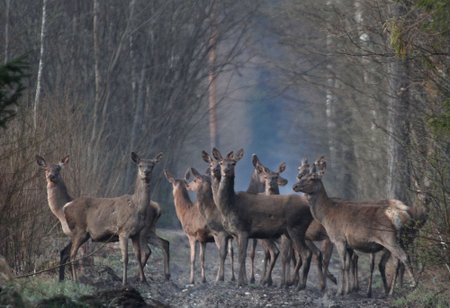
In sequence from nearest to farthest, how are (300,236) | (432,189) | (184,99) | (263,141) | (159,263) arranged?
(432,189)
(300,236)
(159,263)
(184,99)
(263,141)

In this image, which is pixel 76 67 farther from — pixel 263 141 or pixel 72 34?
pixel 263 141

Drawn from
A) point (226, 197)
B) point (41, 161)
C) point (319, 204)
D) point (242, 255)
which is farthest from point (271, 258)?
→ point (41, 161)

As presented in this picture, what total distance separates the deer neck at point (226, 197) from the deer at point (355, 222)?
1189 millimetres

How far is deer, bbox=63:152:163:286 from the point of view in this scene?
68.2 feet

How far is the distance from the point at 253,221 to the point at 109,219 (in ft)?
8.81

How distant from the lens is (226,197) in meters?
22.6

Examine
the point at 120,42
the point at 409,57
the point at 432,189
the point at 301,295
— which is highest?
the point at 120,42

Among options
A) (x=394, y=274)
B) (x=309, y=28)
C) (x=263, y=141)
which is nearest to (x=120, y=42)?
(x=309, y=28)

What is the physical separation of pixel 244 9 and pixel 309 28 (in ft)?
6.86

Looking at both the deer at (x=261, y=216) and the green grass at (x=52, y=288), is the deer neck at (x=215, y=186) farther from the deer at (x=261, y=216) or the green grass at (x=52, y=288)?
the green grass at (x=52, y=288)

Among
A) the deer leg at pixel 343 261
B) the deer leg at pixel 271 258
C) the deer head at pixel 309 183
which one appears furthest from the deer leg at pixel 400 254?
the deer leg at pixel 271 258

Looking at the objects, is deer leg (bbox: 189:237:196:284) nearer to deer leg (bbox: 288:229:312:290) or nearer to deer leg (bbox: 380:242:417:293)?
deer leg (bbox: 288:229:312:290)

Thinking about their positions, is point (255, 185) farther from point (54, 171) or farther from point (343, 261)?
point (54, 171)

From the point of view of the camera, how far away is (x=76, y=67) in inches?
1353
